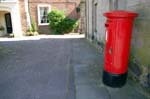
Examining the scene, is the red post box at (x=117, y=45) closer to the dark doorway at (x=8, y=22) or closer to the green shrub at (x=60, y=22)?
the green shrub at (x=60, y=22)

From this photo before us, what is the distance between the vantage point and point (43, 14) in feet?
67.9

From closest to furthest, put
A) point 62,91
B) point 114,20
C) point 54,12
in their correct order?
1. point 114,20
2. point 62,91
3. point 54,12

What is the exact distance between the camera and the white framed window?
2048 cm

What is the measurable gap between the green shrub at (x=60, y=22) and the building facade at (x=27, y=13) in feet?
2.63

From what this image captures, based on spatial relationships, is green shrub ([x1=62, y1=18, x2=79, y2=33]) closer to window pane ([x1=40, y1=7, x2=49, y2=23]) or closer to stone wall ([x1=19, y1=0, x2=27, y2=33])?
window pane ([x1=40, y1=7, x2=49, y2=23])

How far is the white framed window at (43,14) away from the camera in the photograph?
20484 mm

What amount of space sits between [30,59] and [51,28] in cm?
1297

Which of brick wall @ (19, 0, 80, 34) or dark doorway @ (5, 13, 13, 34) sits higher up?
brick wall @ (19, 0, 80, 34)

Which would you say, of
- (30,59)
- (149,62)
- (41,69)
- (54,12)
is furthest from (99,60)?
(54,12)

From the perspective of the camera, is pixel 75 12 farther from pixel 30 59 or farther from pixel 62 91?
pixel 62 91

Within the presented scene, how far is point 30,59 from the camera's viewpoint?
7.75 m

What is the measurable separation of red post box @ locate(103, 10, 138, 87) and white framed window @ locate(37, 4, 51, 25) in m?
17.1

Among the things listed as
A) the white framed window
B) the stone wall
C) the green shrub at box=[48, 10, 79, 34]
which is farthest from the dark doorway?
the green shrub at box=[48, 10, 79, 34]

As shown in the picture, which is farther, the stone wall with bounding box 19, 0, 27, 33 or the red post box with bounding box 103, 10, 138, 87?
the stone wall with bounding box 19, 0, 27, 33
